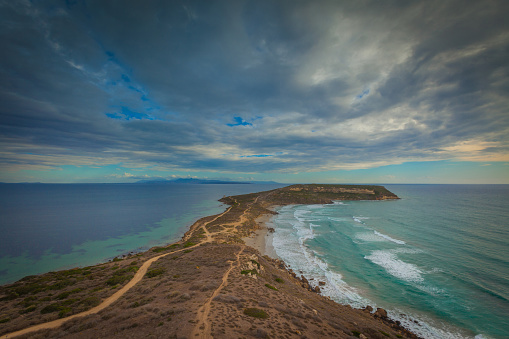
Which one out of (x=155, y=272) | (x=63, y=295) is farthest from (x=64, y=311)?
(x=155, y=272)

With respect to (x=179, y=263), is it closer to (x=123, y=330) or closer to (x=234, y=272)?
(x=234, y=272)

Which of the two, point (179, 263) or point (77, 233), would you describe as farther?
point (77, 233)

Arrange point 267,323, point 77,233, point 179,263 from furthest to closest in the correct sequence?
point 77,233, point 179,263, point 267,323

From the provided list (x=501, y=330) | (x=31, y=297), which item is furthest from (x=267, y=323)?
(x=31, y=297)

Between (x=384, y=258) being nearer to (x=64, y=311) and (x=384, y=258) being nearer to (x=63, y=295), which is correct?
(x=64, y=311)

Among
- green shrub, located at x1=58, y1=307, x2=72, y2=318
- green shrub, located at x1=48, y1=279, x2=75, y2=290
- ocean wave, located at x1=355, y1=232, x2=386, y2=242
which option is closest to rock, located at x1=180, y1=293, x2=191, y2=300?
green shrub, located at x1=58, y1=307, x2=72, y2=318

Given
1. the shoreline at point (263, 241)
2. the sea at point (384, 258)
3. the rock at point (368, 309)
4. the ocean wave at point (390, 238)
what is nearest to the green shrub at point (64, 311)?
the sea at point (384, 258)
